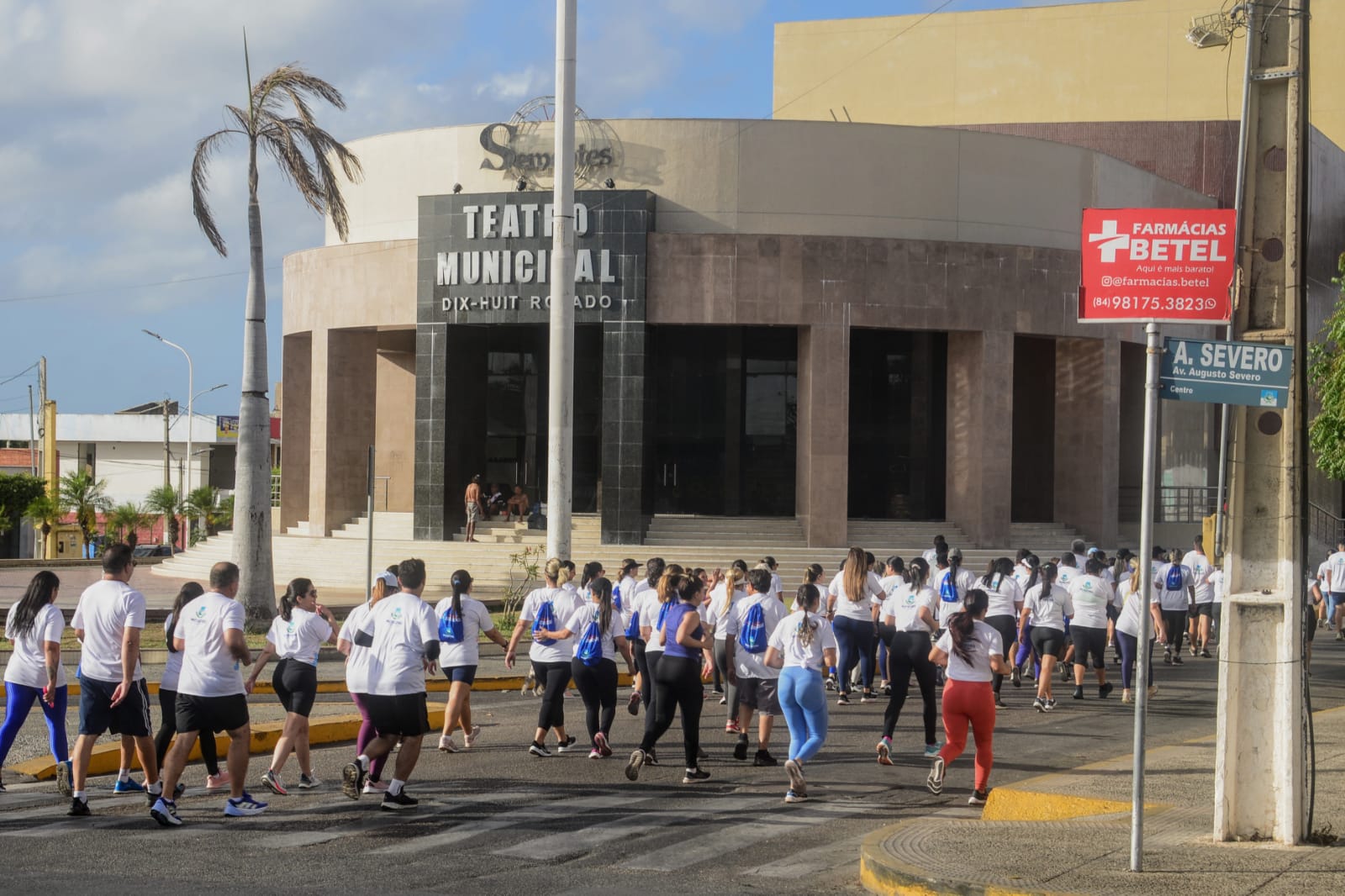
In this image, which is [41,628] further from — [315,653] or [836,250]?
[836,250]

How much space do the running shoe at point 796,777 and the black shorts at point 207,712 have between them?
397 cm

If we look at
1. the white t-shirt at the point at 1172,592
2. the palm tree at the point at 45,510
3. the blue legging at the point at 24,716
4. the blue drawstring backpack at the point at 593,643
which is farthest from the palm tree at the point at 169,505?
the blue legging at the point at 24,716

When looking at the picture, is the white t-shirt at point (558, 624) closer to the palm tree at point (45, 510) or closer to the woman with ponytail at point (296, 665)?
the woman with ponytail at point (296, 665)

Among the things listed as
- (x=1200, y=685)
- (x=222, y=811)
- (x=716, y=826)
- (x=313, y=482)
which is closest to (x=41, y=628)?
(x=222, y=811)

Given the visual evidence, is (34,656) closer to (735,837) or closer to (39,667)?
(39,667)

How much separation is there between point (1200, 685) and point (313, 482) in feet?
83.7

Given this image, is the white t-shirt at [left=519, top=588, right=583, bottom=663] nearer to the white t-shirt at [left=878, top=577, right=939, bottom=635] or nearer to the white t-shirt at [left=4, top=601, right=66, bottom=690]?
the white t-shirt at [left=878, top=577, right=939, bottom=635]

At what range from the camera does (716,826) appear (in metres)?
9.96

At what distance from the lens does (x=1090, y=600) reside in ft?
57.0

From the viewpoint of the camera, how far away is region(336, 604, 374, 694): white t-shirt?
34.8ft

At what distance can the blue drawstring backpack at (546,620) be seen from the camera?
1310 cm

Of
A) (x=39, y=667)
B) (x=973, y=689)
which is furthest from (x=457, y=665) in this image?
(x=973, y=689)

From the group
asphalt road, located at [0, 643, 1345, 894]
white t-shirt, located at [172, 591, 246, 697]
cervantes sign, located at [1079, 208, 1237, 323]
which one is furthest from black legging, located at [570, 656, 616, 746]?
cervantes sign, located at [1079, 208, 1237, 323]

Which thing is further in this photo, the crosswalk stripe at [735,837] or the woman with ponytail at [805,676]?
the woman with ponytail at [805,676]
